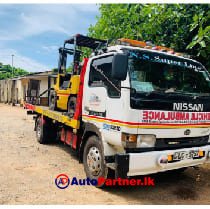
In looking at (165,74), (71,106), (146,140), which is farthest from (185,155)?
(71,106)

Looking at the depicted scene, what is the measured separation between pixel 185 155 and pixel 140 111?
1033mm

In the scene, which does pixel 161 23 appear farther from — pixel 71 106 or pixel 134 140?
pixel 134 140

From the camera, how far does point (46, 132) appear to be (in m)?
7.05

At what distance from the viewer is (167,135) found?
3684 mm

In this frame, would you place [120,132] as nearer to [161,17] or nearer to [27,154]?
[27,154]

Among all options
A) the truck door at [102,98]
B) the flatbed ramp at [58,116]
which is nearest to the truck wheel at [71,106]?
the flatbed ramp at [58,116]

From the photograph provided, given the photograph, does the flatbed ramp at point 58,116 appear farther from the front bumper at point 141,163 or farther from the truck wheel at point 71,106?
the front bumper at point 141,163

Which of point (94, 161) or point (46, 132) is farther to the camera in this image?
point (46, 132)

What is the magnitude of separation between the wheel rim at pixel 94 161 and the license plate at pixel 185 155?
1179 millimetres

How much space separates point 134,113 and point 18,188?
7.30 ft

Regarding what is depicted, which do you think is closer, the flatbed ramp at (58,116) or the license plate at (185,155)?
Result: the license plate at (185,155)

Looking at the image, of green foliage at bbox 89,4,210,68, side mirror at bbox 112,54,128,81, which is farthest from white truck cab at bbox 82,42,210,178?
green foliage at bbox 89,4,210,68

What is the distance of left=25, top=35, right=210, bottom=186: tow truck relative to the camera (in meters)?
3.42

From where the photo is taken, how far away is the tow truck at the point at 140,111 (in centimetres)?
342
